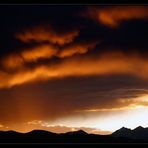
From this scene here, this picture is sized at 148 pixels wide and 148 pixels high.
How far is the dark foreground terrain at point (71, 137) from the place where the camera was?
5.26 m

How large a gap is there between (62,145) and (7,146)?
0.61 meters

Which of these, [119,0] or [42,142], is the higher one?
[119,0]

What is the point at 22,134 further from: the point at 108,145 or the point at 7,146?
the point at 108,145

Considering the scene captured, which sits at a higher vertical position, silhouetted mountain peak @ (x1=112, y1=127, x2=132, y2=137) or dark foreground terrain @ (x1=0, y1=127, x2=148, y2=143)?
silhouetted mountain peak @ (x1=112, y1=127, x2=132, y2=137)

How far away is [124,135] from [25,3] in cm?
188

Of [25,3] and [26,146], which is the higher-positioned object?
[25,3]

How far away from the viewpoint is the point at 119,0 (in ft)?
17.8

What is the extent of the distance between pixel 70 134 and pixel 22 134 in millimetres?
539

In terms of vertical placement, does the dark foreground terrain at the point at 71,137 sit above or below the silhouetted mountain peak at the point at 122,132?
below

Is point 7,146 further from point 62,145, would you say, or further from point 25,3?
point 25,3

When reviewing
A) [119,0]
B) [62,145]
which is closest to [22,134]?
[62,145]

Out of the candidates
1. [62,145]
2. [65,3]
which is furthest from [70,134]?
[65,3]

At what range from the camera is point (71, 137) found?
5.28 m

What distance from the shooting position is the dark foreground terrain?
5258 millimetres
